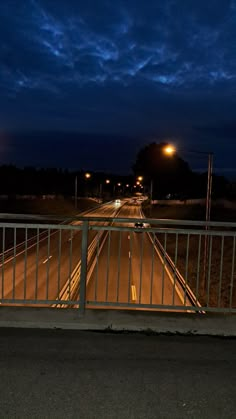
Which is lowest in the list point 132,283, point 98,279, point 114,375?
point 132,283

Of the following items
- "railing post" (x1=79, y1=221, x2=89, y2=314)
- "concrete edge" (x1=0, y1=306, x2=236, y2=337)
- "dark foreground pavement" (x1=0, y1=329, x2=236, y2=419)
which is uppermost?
"railing post" (x1=79, y1=221, x2=89, y2=314)

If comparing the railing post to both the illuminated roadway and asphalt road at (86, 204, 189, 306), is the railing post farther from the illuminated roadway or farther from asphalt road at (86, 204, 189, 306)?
asphalt road at (86, 204, 189, 306)

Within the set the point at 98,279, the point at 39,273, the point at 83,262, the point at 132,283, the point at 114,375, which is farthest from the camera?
the point at 39,273

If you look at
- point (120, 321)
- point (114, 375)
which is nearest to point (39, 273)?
point (120, 321)

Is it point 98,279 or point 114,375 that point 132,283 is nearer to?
point 98,279

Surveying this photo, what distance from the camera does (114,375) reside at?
140 inches

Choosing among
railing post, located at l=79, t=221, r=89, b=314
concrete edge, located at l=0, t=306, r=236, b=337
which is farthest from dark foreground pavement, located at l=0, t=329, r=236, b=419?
railing post, located at l=79, t=221, r=89, b=314

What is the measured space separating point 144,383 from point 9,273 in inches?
721

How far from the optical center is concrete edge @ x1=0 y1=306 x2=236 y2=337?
4691 mm

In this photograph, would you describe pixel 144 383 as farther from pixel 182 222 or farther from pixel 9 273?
pixel 9 273

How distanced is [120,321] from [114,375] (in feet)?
4.27

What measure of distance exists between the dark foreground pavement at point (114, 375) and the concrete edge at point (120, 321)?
16 cm

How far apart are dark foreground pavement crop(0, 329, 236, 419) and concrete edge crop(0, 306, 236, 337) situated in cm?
16

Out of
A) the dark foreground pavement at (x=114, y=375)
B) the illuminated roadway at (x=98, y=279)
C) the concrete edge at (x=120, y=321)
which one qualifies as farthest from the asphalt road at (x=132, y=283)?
the dark foreground pavement at (x=114, y=375)
